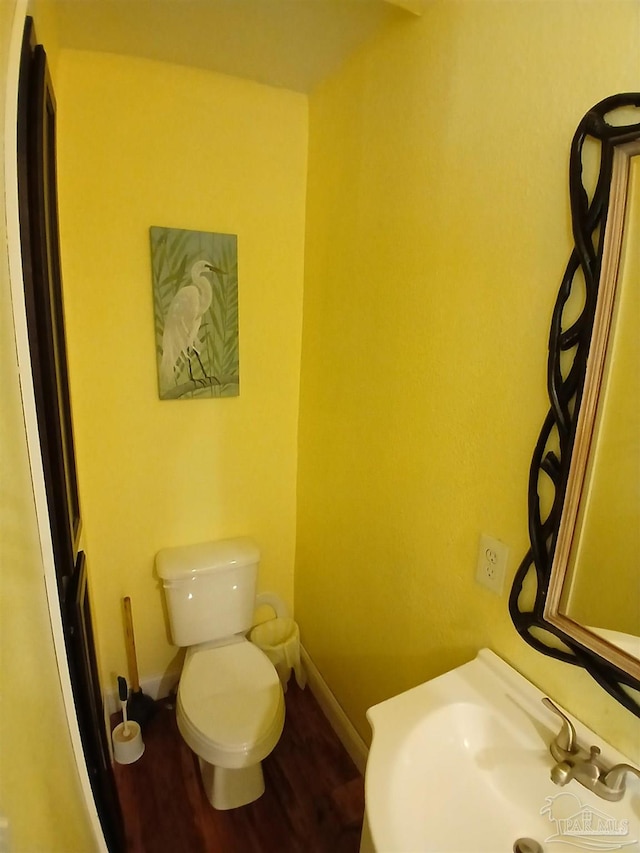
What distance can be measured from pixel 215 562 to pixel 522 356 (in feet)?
4.46

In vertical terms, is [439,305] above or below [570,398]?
above

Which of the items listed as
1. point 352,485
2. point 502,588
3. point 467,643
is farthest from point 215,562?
point 502,588

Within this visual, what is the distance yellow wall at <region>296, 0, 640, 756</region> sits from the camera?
87 centimetres

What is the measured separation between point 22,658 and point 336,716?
1.56 meters

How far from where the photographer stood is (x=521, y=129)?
0.91 m

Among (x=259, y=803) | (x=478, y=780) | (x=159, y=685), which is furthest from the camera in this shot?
(x=159, y=685)

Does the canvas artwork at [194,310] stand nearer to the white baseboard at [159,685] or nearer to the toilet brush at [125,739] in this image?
the toilet brush at [125,739]

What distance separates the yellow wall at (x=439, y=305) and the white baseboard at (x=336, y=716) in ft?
0.18

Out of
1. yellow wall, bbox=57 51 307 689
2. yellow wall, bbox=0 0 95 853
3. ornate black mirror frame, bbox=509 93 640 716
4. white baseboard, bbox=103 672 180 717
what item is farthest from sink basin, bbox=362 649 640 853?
white baseboard, bbox=103 672 180 717

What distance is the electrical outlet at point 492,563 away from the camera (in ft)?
3.39

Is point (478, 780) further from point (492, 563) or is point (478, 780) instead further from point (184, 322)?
point (184, 322)

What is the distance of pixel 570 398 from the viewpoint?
0.85 m

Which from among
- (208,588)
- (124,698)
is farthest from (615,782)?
(124,698)

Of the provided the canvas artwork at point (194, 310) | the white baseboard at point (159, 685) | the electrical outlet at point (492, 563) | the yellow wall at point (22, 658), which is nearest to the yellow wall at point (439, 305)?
the electrical outlet at point (492, 563)
